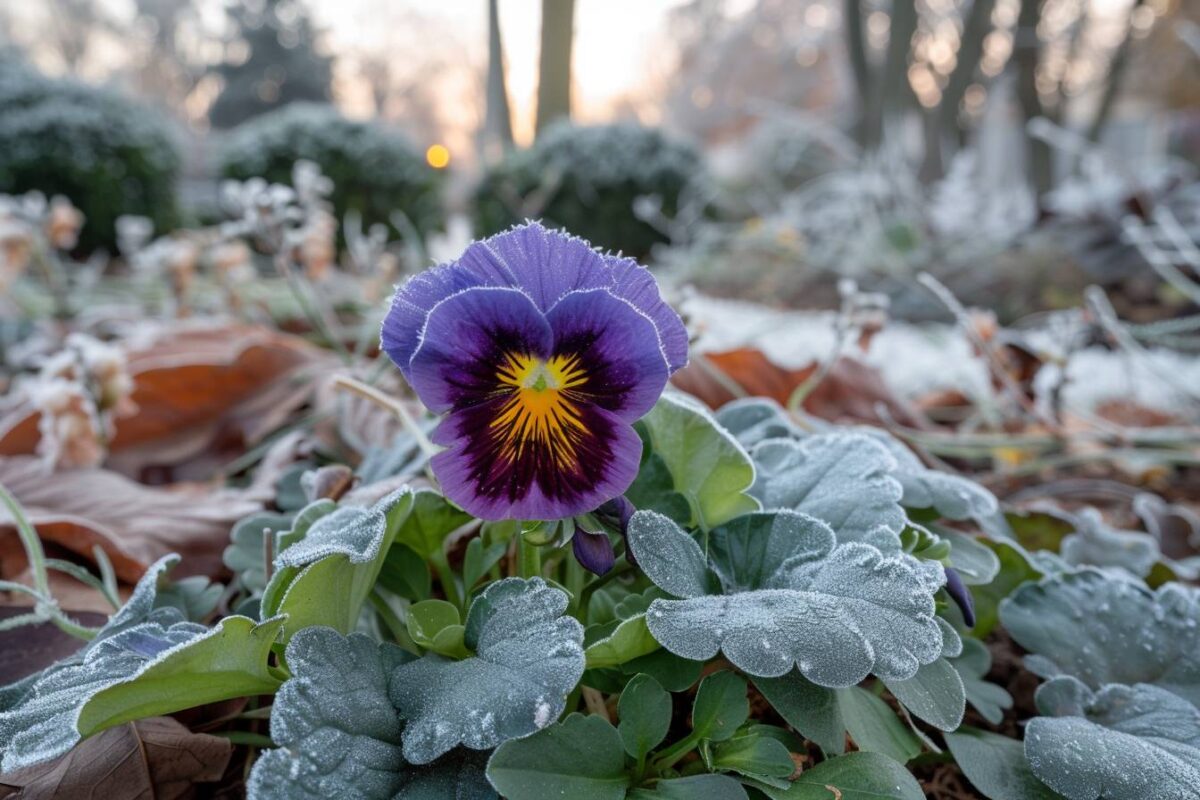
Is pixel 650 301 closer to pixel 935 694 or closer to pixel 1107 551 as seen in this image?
pixel 935 694

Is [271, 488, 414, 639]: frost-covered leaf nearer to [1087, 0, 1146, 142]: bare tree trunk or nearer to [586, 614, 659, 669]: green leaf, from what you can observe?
[586, 614, 659, 669]: green leaf

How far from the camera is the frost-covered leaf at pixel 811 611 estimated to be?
20.4 inches

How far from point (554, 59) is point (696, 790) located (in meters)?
10.1

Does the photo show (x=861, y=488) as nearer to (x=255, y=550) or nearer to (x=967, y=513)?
(x=967, y=513)

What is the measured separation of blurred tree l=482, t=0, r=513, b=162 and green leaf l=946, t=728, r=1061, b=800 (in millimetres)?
6565

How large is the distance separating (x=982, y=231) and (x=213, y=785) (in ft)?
14.4

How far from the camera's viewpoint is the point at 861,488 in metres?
0.69

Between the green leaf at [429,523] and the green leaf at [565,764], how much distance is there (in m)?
0.20

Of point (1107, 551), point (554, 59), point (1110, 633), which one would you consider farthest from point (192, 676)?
point (554, 59)

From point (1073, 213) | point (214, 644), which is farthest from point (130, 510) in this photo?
point (1073, 213)

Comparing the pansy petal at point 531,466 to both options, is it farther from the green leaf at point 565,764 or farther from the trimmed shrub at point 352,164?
the trimmed shrub at point 352,164

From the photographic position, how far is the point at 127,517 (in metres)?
1.06

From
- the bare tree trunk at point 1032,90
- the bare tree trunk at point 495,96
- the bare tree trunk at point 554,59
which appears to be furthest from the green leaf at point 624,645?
the bare tree trunk at point 554,59

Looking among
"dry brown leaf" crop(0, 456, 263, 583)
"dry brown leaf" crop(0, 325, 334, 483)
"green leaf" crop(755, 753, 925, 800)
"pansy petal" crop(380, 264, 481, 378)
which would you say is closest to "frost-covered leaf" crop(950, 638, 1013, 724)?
"green leaf" crop(755, 753, 925, 800)
